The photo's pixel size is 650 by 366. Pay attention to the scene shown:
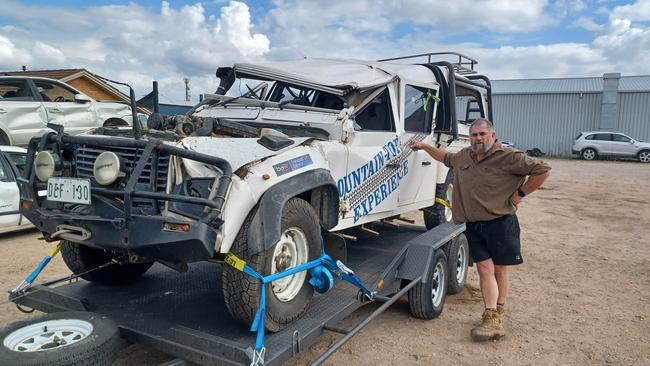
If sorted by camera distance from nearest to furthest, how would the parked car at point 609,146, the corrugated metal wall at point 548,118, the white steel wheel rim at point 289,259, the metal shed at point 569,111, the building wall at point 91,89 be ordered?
the white steel wheel rim at point 289,259 < the building wall at point 91,89 < the parked car at point 609,146 < the metal shed at point 569,111 < the corrugated metal wall at point 548,118

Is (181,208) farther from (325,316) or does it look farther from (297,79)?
(297,79)

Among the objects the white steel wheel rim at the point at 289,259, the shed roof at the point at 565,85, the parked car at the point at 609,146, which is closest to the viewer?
the white steel wheel rim at the point at 289,259

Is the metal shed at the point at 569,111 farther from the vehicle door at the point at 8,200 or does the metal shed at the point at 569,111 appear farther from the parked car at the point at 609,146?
the vehicle door at the point at 8,200

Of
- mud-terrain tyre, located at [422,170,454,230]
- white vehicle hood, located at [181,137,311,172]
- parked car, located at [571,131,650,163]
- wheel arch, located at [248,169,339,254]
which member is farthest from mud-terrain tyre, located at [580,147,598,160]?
white vehicle hood, located at [181,137,311,172]

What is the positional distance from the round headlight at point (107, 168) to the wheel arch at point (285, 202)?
2.80ft

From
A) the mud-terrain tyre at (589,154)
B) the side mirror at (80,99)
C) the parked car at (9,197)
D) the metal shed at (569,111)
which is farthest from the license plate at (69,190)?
the metal shed at (569,111)

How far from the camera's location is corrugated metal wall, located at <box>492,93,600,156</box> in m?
30.8

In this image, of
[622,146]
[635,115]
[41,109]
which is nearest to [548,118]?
[635,115]

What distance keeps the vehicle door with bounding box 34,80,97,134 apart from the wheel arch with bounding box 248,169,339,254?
8.12 meters

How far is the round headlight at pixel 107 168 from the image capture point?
3.10 metres

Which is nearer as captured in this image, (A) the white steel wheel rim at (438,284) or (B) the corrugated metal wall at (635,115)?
(A) the white steel wheel rim at (438,284)

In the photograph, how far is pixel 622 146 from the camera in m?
25.6

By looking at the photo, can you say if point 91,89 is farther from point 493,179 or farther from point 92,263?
point 493,179

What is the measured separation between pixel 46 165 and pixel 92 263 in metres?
1.08
